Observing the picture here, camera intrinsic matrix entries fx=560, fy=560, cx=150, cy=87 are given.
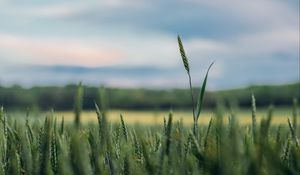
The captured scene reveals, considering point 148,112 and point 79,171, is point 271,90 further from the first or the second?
point 79,171

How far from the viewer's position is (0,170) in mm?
1093

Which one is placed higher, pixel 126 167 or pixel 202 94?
pixel 202 94

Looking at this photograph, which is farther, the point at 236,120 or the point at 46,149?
the point at 46,149

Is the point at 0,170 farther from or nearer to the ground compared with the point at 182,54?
nearer to the ground

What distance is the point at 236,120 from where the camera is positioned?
0.73m

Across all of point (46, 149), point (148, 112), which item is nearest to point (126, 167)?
point (46, 149)

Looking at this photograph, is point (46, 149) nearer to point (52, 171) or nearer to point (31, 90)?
point (52, 171)

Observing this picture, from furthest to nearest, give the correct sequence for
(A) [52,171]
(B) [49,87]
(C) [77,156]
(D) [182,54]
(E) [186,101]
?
(B) [49,87]
(E) [186,101]
(A) [52,171]
(D) [182,54]
(C) [77,156]

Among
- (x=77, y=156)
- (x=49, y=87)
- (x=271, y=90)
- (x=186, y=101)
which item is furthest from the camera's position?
(x=49, y=87)

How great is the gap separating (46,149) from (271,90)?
18.7 m

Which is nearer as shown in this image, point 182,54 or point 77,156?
point 77,156

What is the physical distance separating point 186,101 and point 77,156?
17.2m

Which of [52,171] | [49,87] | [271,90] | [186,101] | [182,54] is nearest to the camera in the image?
[182,54]

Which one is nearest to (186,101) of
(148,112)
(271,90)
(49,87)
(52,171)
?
(148,112)
